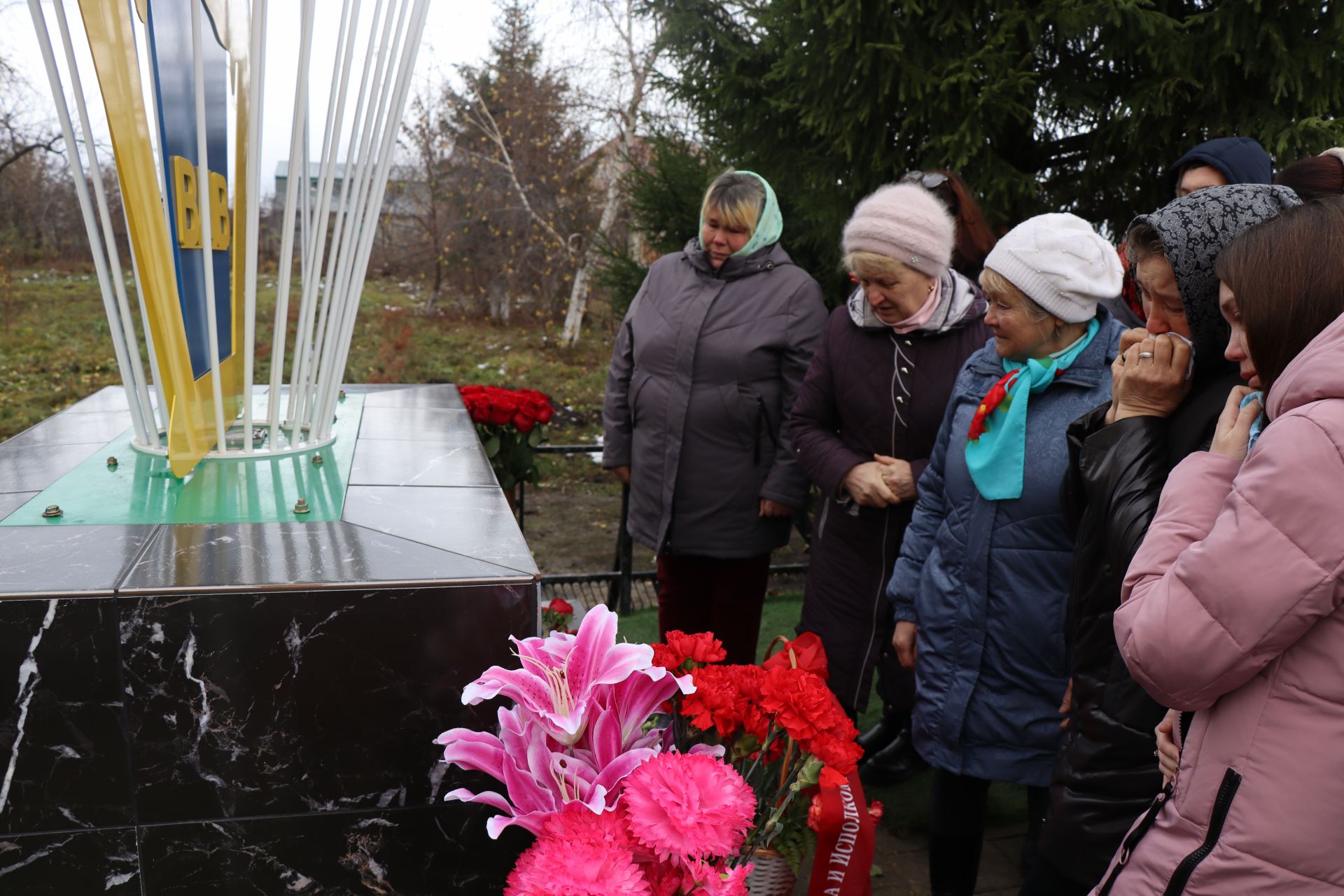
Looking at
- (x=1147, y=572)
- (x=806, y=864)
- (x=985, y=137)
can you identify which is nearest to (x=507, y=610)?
(x=1147, y=572)

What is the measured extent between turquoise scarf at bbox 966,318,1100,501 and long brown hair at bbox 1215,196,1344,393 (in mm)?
856

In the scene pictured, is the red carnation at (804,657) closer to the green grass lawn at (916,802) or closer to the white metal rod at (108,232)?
the green grass lawn at (916,802)

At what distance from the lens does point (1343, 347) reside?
115 cm

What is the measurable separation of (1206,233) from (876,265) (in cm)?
116

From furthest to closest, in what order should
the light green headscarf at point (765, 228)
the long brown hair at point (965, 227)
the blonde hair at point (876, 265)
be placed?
the light green headscarf at point (765, 228)
the long brown hair at point (965, 227)
the blonde hair at point (876, 265)

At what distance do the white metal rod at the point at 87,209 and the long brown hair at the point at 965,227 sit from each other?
2.27 meters

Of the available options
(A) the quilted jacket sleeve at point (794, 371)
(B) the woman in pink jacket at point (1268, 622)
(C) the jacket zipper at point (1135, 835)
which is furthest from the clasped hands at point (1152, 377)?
(A) the quilted jacket sleeve at point (794, 371)

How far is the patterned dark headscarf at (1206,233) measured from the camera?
155 cm

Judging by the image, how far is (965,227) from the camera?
318 cm

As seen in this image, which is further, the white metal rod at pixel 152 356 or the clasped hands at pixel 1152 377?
the white metal rod at pixel 152 356

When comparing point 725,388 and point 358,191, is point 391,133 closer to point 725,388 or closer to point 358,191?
point 358,191

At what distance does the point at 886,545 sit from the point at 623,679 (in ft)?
5.30

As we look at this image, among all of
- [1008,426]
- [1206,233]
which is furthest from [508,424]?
[1206,233]

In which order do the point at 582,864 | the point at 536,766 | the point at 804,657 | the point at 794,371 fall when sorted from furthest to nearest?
the point at 794,371 → the point at 804,657 → the point at 536,766 → the point at 582,864
